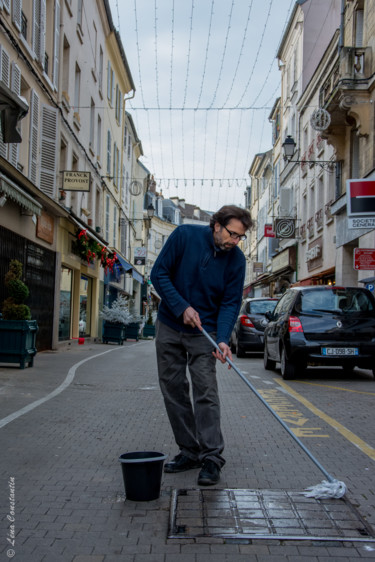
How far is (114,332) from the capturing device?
2370cm

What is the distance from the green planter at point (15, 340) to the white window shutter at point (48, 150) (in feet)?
22.9

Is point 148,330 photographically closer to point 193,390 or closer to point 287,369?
point 287,369

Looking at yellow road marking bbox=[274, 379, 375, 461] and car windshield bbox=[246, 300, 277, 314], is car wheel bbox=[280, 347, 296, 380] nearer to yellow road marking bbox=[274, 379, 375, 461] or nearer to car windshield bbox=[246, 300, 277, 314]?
yellow road marking bbox=[274, 379, 375, 461]

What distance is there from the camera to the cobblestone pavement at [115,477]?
2.97 metres

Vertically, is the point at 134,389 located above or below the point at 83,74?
below

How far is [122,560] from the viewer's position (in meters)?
2.86

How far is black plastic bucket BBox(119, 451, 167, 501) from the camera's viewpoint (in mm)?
3619

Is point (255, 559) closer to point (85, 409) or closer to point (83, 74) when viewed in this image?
point (85, 409)

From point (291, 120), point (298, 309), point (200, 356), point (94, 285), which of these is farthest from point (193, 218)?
point (200, 356)

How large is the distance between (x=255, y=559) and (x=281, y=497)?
91 centimetres

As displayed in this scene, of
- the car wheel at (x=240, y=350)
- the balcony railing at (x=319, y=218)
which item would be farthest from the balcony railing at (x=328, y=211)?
the car wheel at (x=240, y=350)

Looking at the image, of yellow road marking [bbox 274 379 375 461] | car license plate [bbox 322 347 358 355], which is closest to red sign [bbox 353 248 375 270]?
car license plate [bbox 322 347 358 355]

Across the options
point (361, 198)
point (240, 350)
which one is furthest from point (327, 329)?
point (240, 350)

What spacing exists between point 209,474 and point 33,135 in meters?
13.5
